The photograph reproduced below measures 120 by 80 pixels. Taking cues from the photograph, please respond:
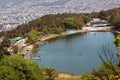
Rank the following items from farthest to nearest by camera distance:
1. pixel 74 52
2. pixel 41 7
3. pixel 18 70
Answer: pixel 41 7 → pixel 74 52 → pixel 18 70

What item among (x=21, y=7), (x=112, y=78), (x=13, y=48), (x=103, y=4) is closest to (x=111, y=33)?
(x=13, y=48)

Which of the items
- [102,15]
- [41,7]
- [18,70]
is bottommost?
[41,7]

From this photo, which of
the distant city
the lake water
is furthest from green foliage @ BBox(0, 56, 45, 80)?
the distant city

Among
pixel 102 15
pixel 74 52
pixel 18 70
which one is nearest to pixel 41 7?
pixel 102 15

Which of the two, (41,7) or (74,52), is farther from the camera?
(41,7)

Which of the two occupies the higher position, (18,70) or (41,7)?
(18,70)

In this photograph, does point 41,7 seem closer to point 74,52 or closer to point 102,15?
point 102,15

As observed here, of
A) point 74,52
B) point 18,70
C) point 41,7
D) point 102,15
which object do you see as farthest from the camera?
point 41,7
